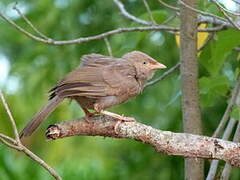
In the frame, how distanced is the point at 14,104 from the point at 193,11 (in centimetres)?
353

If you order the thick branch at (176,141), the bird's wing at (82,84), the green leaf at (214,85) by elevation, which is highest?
the green leaf at (214,85)

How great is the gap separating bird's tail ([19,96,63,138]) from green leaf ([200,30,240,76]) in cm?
96

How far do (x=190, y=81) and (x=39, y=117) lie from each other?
33.7 inches

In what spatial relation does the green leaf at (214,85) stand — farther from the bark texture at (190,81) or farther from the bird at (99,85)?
the bird at (99,85)

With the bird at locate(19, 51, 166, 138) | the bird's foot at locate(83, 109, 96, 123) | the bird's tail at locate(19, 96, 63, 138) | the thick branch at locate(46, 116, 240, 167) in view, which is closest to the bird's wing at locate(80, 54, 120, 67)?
the bird at locate(19, 51, 166, 138)

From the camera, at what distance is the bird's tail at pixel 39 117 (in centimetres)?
342

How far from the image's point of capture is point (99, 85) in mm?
3760

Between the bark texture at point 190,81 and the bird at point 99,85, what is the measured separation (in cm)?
29

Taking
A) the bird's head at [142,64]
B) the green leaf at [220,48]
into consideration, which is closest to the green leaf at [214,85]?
the green leaf at [220,48]

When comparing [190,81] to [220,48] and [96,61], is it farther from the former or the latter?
[96,61]

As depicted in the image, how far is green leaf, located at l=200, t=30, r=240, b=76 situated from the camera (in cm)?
383

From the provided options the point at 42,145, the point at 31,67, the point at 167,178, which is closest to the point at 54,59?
the point at 31,67

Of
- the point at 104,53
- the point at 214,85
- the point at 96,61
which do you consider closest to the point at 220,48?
the point at 214,85

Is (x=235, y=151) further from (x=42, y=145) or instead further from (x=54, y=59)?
(x=42, y=145)
